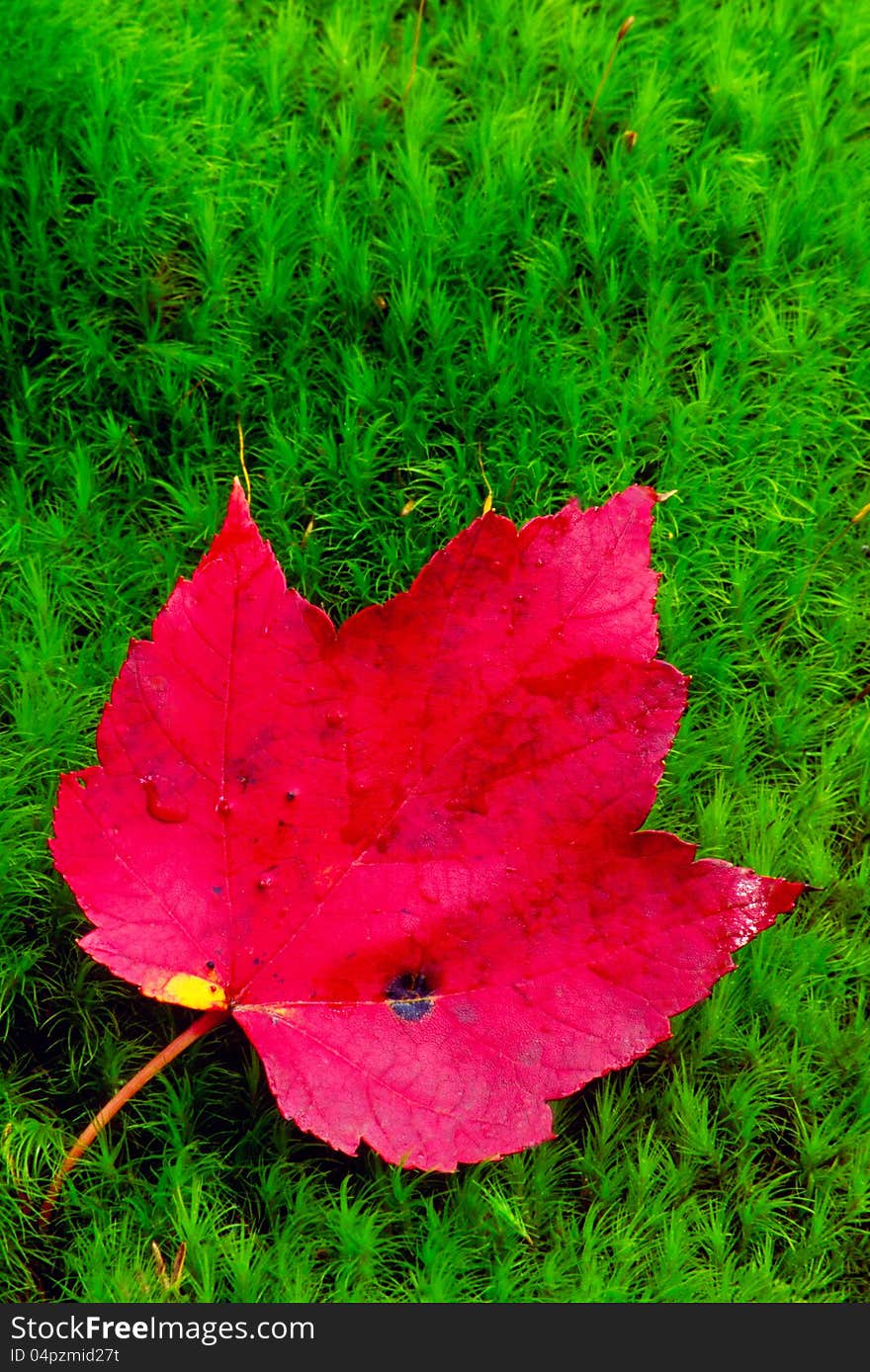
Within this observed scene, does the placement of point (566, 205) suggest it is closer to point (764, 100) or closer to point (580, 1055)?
point (764, 100)

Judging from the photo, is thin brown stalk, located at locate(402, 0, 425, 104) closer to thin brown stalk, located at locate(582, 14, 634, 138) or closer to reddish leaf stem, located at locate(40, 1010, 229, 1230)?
thin brown stalk, located at locate(582, 14, 634, 138)

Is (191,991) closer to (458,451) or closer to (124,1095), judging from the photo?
(124,1095)

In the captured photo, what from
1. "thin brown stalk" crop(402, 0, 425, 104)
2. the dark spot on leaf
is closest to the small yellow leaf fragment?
the dark spot on leaf

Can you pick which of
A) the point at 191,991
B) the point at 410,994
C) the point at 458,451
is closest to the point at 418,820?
the point at 410,994

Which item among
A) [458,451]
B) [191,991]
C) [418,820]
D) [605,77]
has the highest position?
[605,77]

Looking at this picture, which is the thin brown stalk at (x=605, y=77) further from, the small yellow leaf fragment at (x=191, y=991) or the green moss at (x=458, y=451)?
the small yellow leaf fragment at (x=191, y=991)

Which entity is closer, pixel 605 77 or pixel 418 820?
pixel 418 820

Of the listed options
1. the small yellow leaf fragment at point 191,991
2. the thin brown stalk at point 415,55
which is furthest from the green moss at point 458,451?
the small yellow leaf fragment at point 191,991
